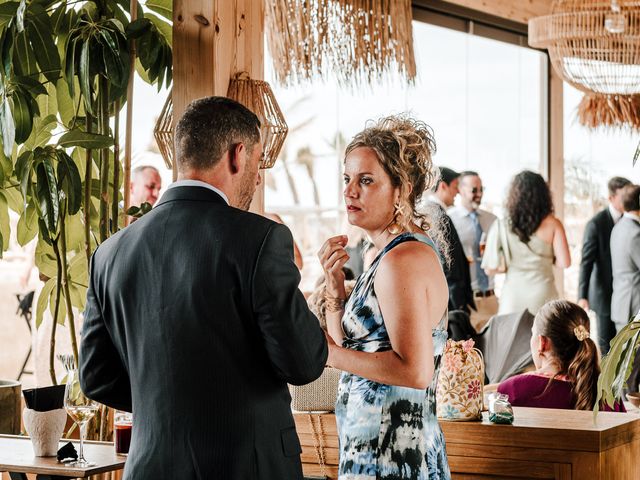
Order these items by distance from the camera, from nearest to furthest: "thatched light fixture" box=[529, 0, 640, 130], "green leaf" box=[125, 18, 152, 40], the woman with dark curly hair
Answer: "green leaf" box=[125, 18, 152, 40] < "thatched light fixture" box=[529, 0, 640, 130] < the woman with dark curly hair

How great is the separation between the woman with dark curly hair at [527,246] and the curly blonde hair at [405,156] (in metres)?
3.74

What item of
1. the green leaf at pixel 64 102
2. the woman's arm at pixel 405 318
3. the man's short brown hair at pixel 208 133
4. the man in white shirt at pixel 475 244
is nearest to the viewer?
the man's short brown hair at pixel 208 133

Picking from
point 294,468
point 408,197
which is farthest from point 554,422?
point 294,468

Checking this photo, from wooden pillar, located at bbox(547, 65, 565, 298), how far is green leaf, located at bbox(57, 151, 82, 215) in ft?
22.0

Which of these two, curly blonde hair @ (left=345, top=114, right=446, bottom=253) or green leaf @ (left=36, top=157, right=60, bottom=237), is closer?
curly blonde hair @ (left=345, top=114, right=446, bottom=253)

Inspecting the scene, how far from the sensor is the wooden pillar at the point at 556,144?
9.19m

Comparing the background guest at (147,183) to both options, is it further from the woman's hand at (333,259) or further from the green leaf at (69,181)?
the woman's hand at (333,259)

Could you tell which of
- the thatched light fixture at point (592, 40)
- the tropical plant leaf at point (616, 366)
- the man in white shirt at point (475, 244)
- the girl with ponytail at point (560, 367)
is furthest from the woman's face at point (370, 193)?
the man in white shirt at point (475, 244)

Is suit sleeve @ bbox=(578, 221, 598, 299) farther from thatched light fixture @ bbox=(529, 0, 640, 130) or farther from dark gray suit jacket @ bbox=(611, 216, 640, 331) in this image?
thatched light fixture @ bbox=(529, 0, 640, 130)

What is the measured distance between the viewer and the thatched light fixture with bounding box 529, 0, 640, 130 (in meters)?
5.75

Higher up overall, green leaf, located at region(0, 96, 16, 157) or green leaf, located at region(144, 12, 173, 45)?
green leaf, located at region(144, 12, 173, 45)

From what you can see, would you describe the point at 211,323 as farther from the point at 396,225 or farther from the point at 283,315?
the point at 396,225

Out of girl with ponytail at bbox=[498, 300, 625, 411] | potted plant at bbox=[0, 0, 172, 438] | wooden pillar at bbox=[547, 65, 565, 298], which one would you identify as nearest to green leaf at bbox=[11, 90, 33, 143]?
potted plant at bbox=[0, 0, 172, 438]

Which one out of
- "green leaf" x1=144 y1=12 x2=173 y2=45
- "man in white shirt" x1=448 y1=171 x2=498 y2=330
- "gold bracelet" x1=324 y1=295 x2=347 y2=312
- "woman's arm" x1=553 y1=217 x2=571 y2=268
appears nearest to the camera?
"gold bracelet" x1=324 y1=295 x2=347 y2=312
